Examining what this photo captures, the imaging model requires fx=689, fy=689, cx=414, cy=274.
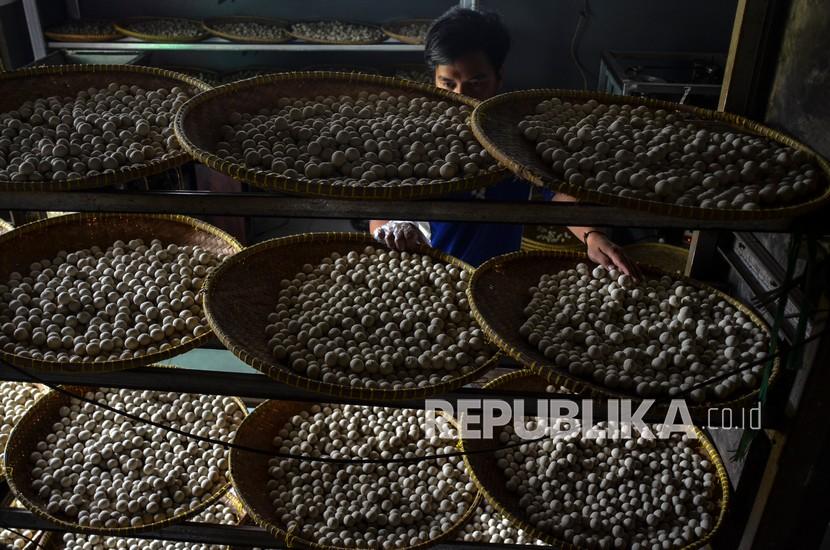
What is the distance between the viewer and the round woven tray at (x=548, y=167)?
3.56ft

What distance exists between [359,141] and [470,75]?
85 cm

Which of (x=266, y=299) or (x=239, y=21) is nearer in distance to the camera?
(x=266, y=299)

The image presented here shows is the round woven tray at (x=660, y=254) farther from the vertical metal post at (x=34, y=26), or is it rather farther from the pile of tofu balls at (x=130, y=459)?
the vertical metal post at (x=34, y=26)

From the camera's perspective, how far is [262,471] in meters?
1.73

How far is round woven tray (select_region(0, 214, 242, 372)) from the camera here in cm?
167

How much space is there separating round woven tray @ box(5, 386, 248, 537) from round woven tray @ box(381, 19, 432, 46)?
118 inches

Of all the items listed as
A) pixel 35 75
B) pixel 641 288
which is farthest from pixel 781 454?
pixel 35 75

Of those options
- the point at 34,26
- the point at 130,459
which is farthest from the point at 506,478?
the point at 34,26

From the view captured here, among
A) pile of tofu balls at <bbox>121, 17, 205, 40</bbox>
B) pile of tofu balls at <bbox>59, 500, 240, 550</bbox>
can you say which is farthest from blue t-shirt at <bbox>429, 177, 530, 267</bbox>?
pile of tofu balls at <bbox>121, 17, 205, 40</bbox>

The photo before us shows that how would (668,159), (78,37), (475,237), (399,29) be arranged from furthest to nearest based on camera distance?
1. (399,29)
2. (78,37)
3. (475,237)
4. (668,159)

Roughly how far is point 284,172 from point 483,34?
1.08 m

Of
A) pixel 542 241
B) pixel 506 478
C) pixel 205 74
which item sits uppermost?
pixel 205 74

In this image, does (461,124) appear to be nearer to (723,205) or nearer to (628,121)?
(628,121)

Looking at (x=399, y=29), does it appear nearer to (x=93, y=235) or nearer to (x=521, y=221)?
(x=93, y=235)
